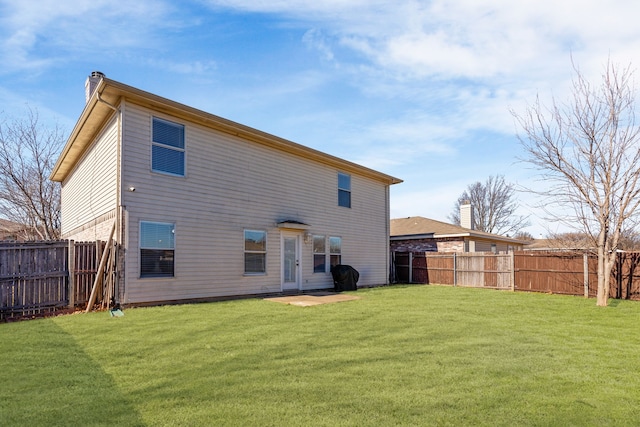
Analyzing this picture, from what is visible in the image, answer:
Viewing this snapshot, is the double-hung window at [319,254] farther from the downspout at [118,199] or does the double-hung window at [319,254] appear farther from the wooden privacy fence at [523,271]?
the downspout at [118,199]

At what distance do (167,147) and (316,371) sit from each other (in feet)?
23.7

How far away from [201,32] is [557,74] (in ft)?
31.7

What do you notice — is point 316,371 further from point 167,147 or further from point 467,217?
point 467,217

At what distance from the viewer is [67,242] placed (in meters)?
8.39

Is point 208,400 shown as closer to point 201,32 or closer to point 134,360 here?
point 134,360

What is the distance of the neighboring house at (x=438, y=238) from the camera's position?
1884cm

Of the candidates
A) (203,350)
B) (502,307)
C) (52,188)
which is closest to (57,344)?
(203,350)

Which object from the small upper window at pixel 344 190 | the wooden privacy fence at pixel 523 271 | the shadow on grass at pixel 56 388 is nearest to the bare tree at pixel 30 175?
the small upper window at pixel 344 190

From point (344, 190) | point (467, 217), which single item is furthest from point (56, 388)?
point (467, 217)

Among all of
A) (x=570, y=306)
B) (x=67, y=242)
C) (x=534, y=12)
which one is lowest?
(x=570, y=306)

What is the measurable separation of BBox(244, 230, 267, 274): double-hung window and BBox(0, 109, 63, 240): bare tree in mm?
12646

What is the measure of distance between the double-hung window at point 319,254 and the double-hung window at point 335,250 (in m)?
0.39

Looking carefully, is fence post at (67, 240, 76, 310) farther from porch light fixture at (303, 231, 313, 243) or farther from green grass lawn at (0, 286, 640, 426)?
porch light fixture at (303, 231, 313, 243)

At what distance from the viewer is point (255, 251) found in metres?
11.1
